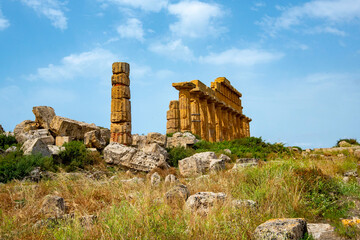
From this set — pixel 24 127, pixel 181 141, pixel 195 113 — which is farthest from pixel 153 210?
pixel 195 113

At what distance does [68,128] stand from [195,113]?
11.2 metres

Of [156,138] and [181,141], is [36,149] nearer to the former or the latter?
[156,138]

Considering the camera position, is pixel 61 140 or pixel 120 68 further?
pixel 120 68

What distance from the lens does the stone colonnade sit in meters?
19.3

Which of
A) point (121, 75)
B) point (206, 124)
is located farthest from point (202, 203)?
point (206, 124)

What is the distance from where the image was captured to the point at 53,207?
5.56 m

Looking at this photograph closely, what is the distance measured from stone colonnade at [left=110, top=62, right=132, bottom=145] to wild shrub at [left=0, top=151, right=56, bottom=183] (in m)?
6.76

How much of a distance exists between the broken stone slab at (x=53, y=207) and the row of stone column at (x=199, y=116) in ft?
63.1

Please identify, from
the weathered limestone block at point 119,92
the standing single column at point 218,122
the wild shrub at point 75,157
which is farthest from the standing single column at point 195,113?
the wild shrub at point 75,157

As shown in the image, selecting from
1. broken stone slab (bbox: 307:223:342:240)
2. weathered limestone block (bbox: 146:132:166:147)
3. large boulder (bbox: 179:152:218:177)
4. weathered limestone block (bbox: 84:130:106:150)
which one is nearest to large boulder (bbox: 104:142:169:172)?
large boulder (bbox: 179:152:218:177)

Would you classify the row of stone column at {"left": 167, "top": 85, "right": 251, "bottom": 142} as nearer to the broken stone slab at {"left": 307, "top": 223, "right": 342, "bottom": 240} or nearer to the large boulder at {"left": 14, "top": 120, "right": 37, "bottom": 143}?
the large boulder at {"left": 14, "top": 120, "right": 37, "bottom": 143}

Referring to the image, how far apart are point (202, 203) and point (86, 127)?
13.7 metres

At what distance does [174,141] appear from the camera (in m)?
19.9

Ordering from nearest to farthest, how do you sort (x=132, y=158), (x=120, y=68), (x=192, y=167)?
(x=192, y=167) → (x=132, y=158) → (x=120, y=68)
